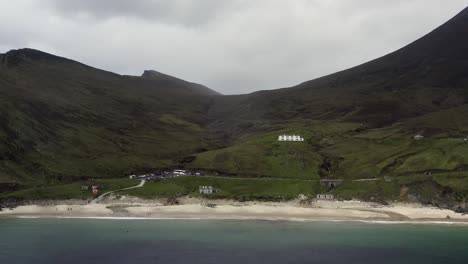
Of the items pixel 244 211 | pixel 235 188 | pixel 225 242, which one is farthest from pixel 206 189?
pixel 225 242

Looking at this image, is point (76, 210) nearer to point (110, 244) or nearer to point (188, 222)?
point (188, 222)

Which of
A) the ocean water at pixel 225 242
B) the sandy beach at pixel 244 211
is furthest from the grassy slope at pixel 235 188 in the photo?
the ocean water at pixel 225 242

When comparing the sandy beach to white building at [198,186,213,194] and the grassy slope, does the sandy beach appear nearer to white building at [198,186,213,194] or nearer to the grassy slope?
the grassy slope

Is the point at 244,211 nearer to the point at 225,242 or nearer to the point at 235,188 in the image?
the point at 235,188

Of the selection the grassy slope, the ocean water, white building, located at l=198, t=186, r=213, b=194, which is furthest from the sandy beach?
the ocean water

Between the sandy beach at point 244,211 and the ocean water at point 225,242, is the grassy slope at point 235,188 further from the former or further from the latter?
the ocean water at point 225,242

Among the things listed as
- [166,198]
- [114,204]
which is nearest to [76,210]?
[114,204]
